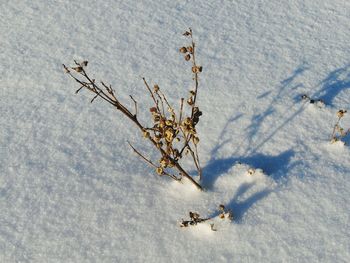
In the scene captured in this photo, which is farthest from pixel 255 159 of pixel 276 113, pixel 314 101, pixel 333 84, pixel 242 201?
pixel 333 84

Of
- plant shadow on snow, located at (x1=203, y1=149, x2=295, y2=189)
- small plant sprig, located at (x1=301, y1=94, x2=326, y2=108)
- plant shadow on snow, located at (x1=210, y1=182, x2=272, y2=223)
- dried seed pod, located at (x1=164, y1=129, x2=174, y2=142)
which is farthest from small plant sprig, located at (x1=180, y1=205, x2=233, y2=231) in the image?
small plant sprig, located at (x1=301, y1=94, x2=326, y2=108)

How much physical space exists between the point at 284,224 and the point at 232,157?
519mm

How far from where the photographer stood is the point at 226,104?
2898mm

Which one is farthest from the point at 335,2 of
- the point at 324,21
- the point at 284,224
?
the point at 284,224

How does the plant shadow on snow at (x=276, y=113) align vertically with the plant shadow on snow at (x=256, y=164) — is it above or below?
above

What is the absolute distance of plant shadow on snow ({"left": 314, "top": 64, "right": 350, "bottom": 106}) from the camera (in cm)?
295

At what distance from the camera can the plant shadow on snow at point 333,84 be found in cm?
295

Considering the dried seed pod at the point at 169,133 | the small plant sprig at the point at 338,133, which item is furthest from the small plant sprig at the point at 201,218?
the small plant sprig at the point at 338,133

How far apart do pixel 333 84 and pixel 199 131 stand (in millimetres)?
1059

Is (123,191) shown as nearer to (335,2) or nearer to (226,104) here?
(226,104)

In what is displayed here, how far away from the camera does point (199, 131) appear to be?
108 inches

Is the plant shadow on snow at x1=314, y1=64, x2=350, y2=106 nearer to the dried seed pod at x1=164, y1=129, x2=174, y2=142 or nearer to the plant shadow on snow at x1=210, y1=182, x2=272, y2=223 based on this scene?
the plant shadow on snow at x1=210, y1=182, x2=272, y2=223

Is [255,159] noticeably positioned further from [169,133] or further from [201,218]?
[169,133]

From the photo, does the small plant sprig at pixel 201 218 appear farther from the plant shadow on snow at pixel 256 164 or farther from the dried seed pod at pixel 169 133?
the dried seed pod at pixel 169 133
